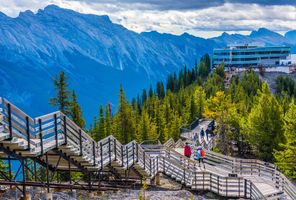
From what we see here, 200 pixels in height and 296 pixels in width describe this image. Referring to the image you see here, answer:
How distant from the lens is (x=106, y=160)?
20859mm

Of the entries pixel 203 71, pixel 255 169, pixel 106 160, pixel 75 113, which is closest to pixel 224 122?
pixel 75 113

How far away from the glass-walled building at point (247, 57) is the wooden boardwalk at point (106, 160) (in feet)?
437

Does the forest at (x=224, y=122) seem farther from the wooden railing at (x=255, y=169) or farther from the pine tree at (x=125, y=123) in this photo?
the wooden railing at (x=255, y=169)

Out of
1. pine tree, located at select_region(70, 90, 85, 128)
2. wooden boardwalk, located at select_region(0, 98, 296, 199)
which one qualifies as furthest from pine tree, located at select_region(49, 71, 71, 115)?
wooden boardwalk, located at select_region(0, 98, 296, 199)

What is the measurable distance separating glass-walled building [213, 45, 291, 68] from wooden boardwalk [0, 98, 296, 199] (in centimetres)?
13316

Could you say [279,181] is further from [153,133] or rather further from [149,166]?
[153,133]

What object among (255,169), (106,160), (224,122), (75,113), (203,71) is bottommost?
(255,169)

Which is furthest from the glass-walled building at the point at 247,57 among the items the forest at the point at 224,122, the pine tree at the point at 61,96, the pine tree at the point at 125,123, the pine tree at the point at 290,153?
the pine tree at the point at 290,153

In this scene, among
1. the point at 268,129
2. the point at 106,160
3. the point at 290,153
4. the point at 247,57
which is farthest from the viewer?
the point at 247,57

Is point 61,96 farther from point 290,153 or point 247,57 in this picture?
point 247,57

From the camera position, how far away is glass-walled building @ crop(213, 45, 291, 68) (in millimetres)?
163875

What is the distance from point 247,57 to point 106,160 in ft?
496

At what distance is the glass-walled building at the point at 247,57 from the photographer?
Result: 16388 cm

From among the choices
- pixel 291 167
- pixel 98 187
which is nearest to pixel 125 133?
pixel 291 167
